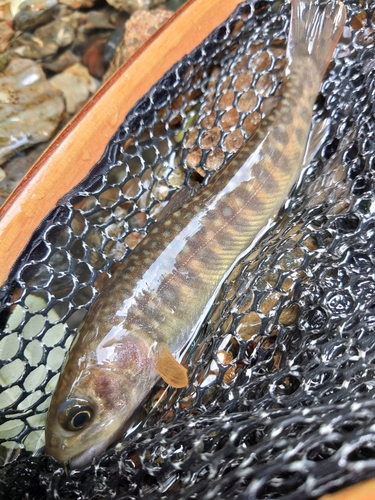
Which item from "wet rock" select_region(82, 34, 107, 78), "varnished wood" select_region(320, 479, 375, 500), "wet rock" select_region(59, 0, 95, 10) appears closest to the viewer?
"varnished wood" select_region(320, 479, 375, 500)

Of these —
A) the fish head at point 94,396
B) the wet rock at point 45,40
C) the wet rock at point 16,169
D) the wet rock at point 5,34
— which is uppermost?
the wet rock at point 5,34

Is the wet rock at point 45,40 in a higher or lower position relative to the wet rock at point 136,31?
higher

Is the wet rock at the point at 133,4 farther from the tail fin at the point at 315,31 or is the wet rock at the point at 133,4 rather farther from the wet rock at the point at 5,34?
the tail fin at the point at 315,31

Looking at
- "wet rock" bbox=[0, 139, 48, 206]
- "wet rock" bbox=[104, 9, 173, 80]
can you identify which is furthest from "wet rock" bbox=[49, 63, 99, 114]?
"wet rock" bbox=[0, 139, 48, 206]

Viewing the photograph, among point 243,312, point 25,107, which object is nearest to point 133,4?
point 25,107

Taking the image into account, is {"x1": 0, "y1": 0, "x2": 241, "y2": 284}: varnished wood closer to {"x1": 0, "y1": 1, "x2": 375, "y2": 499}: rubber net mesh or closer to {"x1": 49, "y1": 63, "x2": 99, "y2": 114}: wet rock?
{"x1": 0, "y1": 1, "x2": 375, "y2": 499}: rubber net mesh

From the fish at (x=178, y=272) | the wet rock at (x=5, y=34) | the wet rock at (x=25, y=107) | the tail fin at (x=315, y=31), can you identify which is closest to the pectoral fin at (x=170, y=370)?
the fish at (x=178, y=272)

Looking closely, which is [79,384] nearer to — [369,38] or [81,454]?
[81,454]

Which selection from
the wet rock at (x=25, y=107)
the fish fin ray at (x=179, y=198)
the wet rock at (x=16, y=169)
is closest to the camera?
the fish fin ray at (x=179, y=198)
